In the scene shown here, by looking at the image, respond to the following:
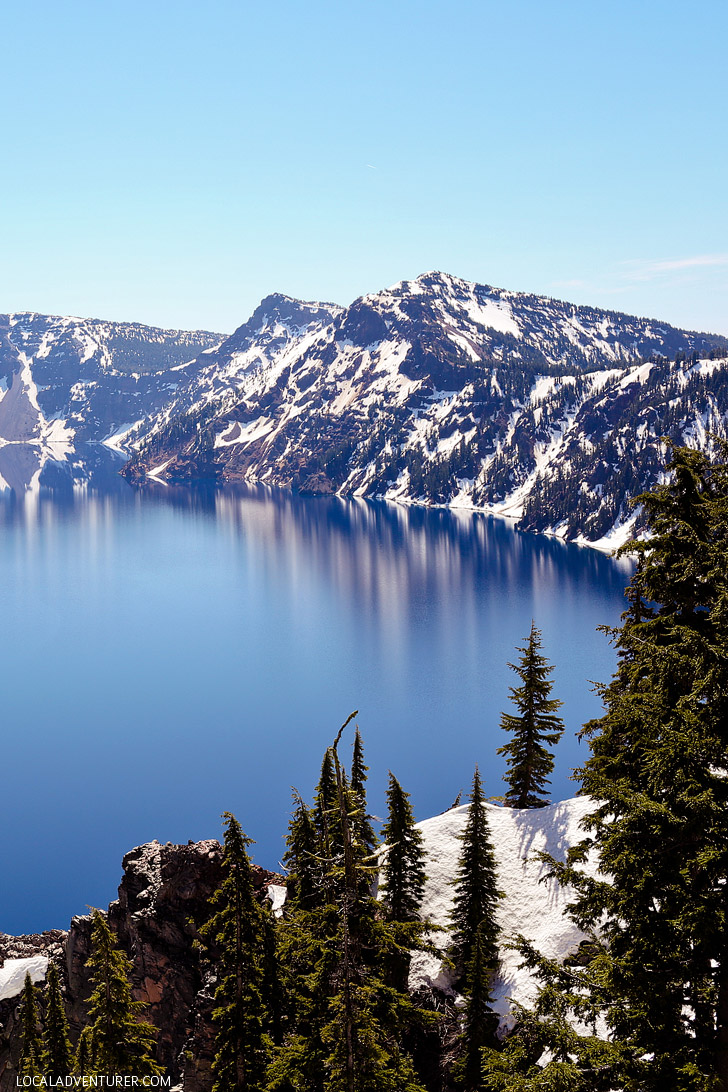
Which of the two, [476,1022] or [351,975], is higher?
[351,975]

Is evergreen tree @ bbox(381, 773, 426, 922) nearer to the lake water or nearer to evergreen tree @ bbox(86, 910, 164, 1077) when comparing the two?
evergreen tree @ bbox(86, 910, 164, 1077)

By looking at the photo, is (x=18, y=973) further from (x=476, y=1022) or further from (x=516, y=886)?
(x=476, y=1022)

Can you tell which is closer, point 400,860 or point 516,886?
point 400,860

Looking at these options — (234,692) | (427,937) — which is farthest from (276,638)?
(427,937)

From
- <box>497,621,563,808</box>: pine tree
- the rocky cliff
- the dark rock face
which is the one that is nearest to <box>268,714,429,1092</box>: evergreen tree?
the rocky cliff

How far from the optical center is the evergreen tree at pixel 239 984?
27141mm

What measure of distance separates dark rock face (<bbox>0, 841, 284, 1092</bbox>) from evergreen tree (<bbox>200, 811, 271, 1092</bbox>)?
11360 millimetres

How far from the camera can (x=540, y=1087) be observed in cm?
1422

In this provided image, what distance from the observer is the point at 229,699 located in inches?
4503

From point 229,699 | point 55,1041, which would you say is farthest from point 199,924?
point 229,699

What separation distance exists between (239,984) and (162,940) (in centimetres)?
2042

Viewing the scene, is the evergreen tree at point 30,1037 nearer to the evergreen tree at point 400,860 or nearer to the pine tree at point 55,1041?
the pine tree at point 55,1041

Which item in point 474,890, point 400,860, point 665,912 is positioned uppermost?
point 665,912

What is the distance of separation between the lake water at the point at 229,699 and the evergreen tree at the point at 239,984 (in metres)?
41.9
